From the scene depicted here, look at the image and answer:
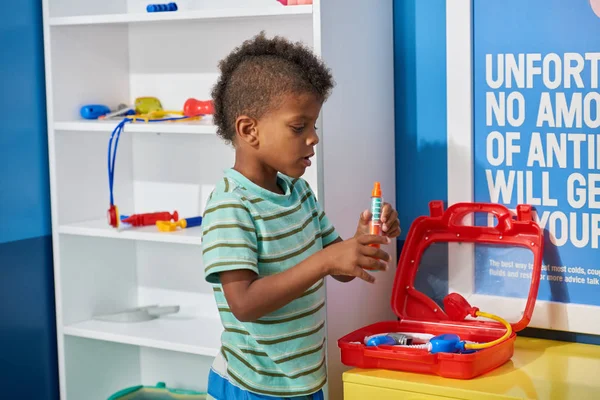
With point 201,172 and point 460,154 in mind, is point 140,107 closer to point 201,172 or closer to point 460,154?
point 201,172

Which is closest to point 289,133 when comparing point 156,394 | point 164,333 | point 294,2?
point 294,2

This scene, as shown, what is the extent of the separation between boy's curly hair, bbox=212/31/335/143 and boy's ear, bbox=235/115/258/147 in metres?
0.01

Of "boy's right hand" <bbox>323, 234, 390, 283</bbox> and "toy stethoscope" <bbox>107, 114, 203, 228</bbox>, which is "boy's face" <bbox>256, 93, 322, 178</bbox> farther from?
"toy stethoscope" <bbox>107, 114, 203, 228</bbox>

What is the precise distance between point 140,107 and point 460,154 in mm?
800

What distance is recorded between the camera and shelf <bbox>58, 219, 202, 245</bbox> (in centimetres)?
191

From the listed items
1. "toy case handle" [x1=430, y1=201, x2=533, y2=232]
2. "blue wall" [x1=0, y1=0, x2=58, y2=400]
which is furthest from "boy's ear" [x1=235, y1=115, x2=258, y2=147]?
"blue wall" [x1=0, y1=0, x2=58, y2=400]

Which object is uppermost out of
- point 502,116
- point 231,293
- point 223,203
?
point 502,116

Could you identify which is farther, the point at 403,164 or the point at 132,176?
the point at 132,176

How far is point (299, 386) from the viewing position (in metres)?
1.46

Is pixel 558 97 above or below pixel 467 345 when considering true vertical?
above

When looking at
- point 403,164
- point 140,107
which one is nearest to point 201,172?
point 140,107

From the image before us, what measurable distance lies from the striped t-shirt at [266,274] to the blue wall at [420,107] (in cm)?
46

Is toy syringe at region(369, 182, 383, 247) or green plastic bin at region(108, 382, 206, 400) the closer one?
toy syringe at region(369, 182, 383, 247)

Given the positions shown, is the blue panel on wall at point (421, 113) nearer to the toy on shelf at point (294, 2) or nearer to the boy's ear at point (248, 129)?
the toy on shelf at point (294, 2)
